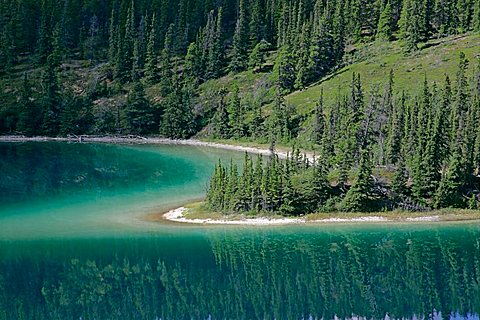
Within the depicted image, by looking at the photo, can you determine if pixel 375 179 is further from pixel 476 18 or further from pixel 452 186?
pixel 476 18

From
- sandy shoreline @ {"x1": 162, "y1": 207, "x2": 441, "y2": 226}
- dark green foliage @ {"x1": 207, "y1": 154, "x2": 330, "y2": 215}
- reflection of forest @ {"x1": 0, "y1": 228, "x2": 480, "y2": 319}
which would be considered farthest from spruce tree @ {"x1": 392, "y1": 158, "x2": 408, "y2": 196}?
reflection of forest @ {"x1": 0, "y1": 228, "x2": 480, "y2": 319}

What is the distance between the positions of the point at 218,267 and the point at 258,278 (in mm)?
5658

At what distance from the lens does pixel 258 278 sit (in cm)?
6775

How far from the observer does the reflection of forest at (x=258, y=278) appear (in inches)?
2301

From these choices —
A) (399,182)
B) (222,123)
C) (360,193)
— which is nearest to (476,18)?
(222,123)

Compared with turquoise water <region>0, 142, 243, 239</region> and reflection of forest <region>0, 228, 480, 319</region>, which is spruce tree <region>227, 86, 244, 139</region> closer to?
turquoise water <region>0, 142, 243, 239</region>

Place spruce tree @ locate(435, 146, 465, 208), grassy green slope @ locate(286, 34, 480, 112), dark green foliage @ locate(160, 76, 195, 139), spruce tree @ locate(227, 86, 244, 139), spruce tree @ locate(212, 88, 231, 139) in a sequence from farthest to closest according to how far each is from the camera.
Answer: dark green foliage @ locate(160, 76, 195, 139)
spruce tree @ locate(212, 88, 231, 139)
spruce tree @ locate(227, 86, 244, 139)
grassy green slope @ locate(286, 34, 480, 112)
spruce tree @ locate(435, 146, 465, 208)

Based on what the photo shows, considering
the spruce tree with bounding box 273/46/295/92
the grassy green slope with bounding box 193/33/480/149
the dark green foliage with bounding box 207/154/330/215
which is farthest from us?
the spruce tree with bounding box 273/46/295/92

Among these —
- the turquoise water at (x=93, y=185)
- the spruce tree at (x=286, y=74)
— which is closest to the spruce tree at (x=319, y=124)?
the turquoise water at (x=93, y=185)

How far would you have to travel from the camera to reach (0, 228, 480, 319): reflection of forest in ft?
192

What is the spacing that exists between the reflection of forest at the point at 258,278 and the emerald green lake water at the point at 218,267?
0.11 metres

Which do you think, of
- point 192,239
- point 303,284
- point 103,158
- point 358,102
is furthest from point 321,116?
point 303,284

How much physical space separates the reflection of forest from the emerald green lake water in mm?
113

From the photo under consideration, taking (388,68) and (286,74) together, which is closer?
(388,68)
